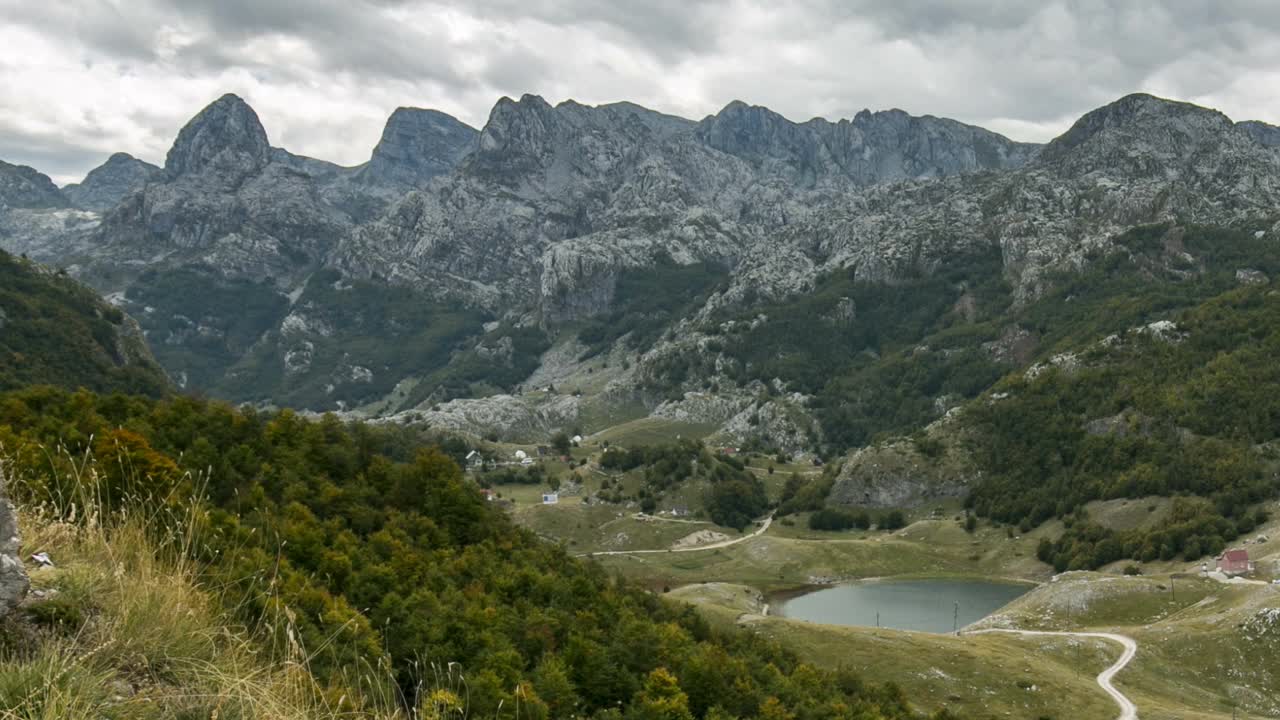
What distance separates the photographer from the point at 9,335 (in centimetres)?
16275

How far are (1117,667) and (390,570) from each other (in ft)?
302

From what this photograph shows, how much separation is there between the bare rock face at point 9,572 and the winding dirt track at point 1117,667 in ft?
294

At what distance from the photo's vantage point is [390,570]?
3338cm

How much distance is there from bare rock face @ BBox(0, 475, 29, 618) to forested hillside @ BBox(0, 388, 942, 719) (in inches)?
72.4

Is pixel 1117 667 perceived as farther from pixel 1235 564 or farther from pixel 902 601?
pixel 902 601

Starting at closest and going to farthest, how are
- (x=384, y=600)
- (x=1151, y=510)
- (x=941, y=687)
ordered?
(x=384, y=600) < (x=941, y=687) < (x=1151, y=510)

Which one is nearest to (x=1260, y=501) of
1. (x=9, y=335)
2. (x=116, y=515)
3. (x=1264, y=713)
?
(x=1264, y=713)

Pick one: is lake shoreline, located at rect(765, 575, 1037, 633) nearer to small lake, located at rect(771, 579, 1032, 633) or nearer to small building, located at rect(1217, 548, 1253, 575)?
small lake, located at rect(771, 579, 1032, 633)

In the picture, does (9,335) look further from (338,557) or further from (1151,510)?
(1151,510)

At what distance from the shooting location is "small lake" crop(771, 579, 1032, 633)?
491ft

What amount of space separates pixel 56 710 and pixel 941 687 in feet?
301

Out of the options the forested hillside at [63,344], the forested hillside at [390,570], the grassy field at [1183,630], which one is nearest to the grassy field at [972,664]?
the grassy field at [1183,630]

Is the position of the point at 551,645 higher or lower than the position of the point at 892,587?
higher

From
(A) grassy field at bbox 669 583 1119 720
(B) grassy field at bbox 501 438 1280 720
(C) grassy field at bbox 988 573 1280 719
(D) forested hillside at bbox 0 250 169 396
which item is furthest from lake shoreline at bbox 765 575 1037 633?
(D) forested hillside at bbox 0 250 169 396
